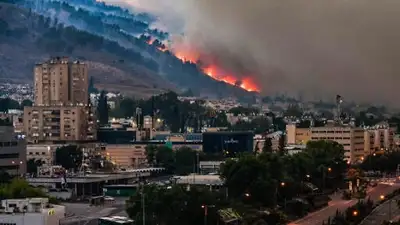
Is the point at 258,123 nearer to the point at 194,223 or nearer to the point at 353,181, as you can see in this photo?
the point at 353,181

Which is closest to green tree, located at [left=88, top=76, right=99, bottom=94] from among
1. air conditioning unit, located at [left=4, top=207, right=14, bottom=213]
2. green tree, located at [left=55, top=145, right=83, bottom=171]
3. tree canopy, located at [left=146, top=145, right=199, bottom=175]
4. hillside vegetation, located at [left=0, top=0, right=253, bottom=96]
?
hillside vegetation, located at [left=0, top=0, right=253, bottom=96]

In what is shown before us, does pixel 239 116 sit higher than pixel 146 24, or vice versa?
pixel 146 24

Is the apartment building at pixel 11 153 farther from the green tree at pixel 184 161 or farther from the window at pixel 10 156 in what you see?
the green tree at pixel 184 161

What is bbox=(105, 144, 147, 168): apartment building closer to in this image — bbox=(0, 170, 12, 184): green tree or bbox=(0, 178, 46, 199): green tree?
bbox=(0, 170, 12, 184): green tree

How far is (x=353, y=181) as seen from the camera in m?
30.1

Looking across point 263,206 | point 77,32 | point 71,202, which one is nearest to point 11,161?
point 71,202

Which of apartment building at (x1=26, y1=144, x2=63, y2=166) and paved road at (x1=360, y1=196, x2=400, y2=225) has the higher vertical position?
apartment building at (x1=26, y1=144, x2=63, y2=166)

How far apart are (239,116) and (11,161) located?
40629 mm

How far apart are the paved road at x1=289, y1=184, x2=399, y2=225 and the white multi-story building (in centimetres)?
663

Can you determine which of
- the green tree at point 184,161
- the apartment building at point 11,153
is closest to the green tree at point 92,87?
the green tree at point 184,161

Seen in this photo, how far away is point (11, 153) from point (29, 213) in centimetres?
1494

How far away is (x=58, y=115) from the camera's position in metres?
43.0

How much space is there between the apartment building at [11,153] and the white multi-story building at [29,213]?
1338 centimetres

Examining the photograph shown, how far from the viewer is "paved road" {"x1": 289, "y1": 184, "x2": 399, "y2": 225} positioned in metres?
20.4
